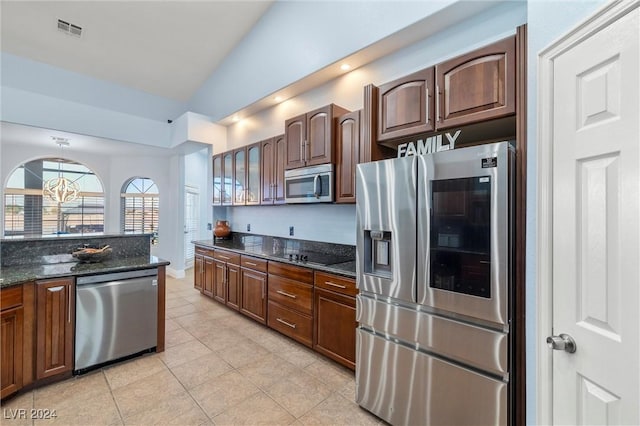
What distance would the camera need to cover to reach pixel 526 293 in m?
1.47

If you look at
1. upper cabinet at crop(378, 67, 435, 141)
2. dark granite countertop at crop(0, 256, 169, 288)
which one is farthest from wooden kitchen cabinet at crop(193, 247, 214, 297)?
upper cabinet at crop(378, 67, 435, 141)

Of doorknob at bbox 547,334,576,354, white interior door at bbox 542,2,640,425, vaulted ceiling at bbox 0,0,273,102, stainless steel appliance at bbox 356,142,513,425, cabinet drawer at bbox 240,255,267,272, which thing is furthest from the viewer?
vaulted ceiling at bbox 0,0,273,102

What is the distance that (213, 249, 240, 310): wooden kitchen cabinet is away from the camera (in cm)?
387

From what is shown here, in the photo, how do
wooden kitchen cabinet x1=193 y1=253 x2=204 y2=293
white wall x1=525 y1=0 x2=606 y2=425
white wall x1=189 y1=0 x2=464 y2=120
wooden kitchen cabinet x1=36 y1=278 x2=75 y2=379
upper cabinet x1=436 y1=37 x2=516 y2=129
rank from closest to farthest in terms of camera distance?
white wall x1=525 y1=0 x2=606 y2=425 < upper cabinet x1=436 y1=37 x2=516 y2=129 < wooden kitchen cabinet x1=36 y1=278 x2=75 y2=379 < white wall x1=189 y1=0 x2=464 y2=120 < wooden kitchen cabinet x1=193 y1=253 x2=204 y2=293

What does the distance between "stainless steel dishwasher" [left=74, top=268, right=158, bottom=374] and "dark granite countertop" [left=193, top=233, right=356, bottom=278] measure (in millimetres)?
1210

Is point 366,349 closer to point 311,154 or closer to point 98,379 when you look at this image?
point 311,154

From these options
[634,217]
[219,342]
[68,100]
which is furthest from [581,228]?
[68,100]

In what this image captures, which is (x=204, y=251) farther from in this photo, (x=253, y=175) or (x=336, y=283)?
(x=336, y=283)

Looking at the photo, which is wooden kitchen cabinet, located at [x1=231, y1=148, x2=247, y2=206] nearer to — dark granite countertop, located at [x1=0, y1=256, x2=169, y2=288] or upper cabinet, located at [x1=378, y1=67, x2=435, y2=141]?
dark granite countertop, located at [x1=0, y1=256, x2=169, y2=288]

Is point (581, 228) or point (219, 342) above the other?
point (581, 228)

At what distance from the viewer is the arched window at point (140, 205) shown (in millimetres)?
6953

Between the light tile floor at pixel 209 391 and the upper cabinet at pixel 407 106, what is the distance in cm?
208

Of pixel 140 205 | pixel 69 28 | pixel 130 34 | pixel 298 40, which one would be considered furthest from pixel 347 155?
pixel 140 205

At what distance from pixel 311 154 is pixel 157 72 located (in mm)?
3824
